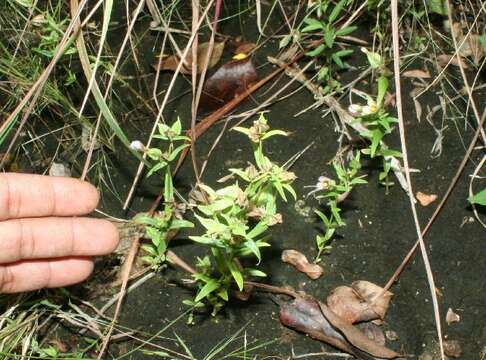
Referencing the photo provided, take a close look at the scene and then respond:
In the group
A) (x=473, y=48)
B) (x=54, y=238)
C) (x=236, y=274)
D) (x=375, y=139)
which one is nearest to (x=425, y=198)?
(x=375, y=139)

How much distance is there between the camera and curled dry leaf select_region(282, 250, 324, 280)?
1794 millimetres

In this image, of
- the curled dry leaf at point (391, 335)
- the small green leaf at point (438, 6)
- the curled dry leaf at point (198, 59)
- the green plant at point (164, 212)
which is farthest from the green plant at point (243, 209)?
the small green leaf at point (438, 6)

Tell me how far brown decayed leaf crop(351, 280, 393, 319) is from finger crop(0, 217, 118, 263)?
27.1 inches

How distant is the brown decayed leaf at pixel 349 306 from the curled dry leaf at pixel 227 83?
28.1 inches

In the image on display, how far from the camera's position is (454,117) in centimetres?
195

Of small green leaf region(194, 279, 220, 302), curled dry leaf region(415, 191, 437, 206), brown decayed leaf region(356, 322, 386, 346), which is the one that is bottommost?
brown decayed leaf region(356, 322, 386, 346)

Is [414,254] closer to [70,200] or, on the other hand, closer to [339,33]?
[339,33]

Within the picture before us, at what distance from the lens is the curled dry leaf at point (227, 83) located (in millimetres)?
2061

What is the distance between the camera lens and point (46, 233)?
A: 5.41ft

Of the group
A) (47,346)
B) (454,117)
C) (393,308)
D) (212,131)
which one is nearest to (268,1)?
(212,131)

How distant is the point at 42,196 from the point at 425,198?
107 centimetres

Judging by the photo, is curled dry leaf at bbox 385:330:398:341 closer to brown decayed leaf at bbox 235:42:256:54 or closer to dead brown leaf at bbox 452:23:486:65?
dead brown leaf at bbox 452:23:486:65

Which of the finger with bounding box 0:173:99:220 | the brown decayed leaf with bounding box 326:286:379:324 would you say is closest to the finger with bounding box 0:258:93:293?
the finger with bounding box 0:173:99:220

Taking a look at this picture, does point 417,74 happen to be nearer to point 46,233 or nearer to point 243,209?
point 243,209
